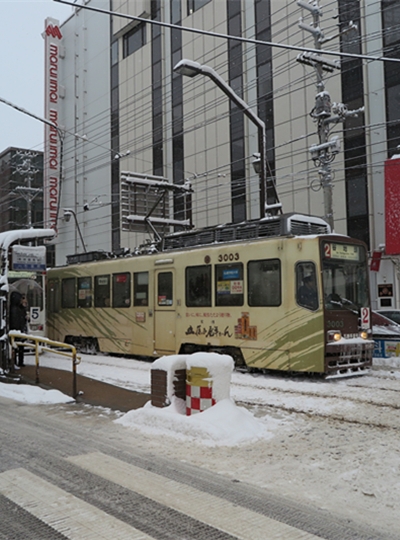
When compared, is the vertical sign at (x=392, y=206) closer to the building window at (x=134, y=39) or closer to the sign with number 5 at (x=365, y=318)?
the sign with number 5 at (x=365, y=318)

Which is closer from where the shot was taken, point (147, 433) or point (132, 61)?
point (147, 433)

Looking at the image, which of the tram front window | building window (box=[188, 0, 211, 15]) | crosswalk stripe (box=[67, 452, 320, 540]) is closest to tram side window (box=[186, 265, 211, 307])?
the tram front window

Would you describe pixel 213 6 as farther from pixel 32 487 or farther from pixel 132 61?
pixel 32 487

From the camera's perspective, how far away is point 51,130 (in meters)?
42.0

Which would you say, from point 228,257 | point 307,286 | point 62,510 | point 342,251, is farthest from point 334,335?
point 62,510

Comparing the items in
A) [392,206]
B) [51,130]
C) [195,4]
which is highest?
[195,4]

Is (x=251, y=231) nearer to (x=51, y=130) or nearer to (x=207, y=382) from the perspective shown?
(x=207, y=382)

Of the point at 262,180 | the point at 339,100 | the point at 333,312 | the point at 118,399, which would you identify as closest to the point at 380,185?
the point at 339,100

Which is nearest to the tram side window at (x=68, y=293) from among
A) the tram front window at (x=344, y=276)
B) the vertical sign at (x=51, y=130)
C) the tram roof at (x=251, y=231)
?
the tram roof at (x=251, y=231)

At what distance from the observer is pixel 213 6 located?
3378cm

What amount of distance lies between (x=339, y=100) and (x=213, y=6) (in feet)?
40.0

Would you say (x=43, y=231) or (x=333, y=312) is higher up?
(x=43, y=231)

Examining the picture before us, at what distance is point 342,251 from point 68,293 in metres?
9.98

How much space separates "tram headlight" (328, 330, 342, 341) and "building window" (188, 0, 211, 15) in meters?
29.3
